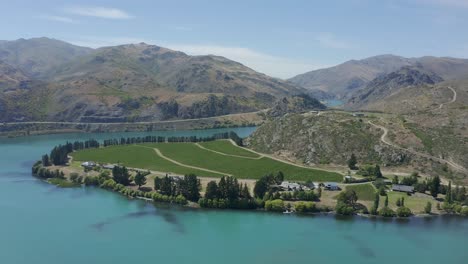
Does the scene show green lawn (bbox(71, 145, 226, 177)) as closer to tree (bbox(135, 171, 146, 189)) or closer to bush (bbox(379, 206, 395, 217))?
tree (bbox(135, 171, 146, 189))

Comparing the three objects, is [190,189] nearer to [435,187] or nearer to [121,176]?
[121,176]

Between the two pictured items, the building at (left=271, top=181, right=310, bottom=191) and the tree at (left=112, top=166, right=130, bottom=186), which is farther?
the tree at (left=112, top=166, right=130, bottom=186)

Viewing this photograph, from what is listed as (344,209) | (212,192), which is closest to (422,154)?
(344,209)

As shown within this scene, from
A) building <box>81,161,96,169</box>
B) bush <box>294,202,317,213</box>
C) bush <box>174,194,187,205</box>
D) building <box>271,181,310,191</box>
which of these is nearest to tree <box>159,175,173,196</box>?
bush <box>174,194,187,205</box>

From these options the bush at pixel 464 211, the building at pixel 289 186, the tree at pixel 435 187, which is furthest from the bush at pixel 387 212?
the building at pixel 289 186

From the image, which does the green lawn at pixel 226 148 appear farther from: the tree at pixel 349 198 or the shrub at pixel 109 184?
the tree at pixel 349 198

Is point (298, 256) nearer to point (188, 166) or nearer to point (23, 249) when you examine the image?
point (23, 249)
